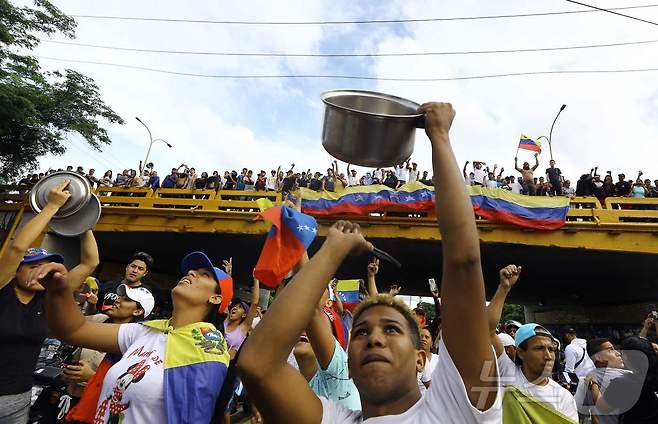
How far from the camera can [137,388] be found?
1930mm

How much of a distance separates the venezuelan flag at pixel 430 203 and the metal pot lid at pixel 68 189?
8.40 metres

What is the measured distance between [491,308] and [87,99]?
53.5ft

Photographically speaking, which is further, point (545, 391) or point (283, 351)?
point (545, 391)

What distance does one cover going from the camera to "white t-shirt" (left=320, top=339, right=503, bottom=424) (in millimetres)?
1190

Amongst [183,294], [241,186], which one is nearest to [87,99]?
[241,186]

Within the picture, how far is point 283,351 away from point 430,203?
419 inches

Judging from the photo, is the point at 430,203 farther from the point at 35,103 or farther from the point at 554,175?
the point at 35,103

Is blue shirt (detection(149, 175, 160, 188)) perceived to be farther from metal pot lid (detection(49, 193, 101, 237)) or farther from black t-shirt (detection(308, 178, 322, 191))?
metal pot lid (detection(49, 193, 101, 237))

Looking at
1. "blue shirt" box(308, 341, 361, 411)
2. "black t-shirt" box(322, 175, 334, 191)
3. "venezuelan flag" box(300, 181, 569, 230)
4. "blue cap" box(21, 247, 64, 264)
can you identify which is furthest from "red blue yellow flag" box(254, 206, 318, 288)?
"black t-shirt" box(322, 175, 334, 191)

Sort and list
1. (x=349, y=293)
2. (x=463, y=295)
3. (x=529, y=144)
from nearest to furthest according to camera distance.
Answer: (x=463, y=295) < (x=349, y=293) < (x=529, y=144)

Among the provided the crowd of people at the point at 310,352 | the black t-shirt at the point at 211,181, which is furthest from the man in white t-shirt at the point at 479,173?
the crowd of people at the point at 310,352

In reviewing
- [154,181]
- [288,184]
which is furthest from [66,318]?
[154,181]

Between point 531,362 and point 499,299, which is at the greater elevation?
point 499,299

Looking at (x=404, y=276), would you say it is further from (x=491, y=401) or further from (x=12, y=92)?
(x=491, y=401)
